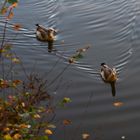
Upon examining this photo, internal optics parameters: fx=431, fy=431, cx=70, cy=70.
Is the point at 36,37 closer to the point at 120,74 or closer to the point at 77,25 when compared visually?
the point at 77,25

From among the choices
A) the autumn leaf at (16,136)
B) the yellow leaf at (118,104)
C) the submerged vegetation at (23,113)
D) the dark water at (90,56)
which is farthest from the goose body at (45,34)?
the autumn leaf at (16,136)

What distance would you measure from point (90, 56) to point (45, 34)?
6.71ft

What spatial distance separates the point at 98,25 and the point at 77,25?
731 millimetres

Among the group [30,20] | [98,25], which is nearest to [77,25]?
[98,25]

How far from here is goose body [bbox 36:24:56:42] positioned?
46.0ft

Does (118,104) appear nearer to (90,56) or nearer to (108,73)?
(108,73)

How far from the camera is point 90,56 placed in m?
12.7

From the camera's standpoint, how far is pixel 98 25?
14578 millimetres

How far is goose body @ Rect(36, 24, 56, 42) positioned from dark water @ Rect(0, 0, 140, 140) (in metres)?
0.23

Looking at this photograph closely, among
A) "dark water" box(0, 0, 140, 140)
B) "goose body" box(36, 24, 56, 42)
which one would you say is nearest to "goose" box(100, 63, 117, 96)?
"dark water" box(0, 0, 140, 140)

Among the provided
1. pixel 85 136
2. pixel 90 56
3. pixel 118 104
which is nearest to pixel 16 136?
pixel 85 136

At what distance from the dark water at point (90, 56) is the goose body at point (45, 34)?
0.23 meters

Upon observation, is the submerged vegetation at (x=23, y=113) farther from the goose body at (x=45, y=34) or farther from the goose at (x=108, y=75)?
the goose body at (x=45, y=34)

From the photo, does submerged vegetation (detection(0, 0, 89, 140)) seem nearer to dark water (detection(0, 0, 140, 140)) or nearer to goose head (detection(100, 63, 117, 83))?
dark water (detection(0, 0, 140, 140))
